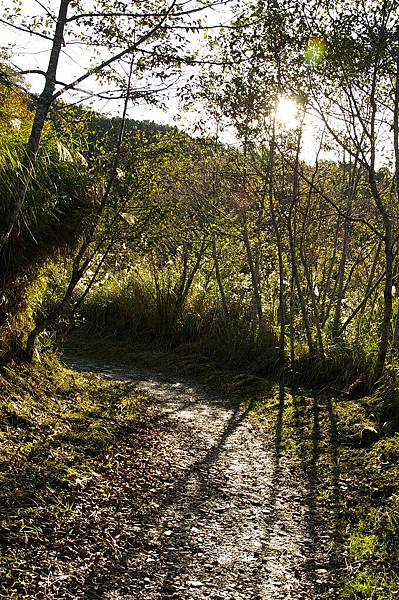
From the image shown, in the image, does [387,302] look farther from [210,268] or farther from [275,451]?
[210,268]

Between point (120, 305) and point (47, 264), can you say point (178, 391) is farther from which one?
point (120, 305)

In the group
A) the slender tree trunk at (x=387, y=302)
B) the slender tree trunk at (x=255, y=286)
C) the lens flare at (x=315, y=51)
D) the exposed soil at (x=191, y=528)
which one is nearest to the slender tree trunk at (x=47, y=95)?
the exposed soil at (x=191, y=528)

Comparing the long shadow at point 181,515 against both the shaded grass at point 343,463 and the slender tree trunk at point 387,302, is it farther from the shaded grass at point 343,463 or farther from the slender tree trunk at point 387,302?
the slender tree trunk at point 387,302

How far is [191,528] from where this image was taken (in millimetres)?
3816

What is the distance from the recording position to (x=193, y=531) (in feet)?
12.4

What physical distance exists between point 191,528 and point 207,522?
16 centimetres

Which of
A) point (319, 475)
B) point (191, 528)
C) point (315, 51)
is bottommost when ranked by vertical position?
point (191, 528)

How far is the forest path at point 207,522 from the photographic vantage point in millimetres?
3152

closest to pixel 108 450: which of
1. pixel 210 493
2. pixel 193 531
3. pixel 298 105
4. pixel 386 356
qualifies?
pixel 210 493

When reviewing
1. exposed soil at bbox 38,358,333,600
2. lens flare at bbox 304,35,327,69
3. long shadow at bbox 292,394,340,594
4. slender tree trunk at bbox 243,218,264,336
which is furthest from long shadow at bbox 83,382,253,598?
lens flare at bbox 304,35,327,69

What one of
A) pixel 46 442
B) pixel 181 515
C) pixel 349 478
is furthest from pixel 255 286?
pixel 181 515

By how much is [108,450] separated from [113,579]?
1.81 m

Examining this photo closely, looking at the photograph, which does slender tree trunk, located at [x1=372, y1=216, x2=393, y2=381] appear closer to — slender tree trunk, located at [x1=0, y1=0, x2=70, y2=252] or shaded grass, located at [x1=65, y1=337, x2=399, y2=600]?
shaded grass, located at [x1=65, y1=337, x2=399, y2=600]

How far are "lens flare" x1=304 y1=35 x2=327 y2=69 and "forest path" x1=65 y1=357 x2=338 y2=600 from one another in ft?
14.0
